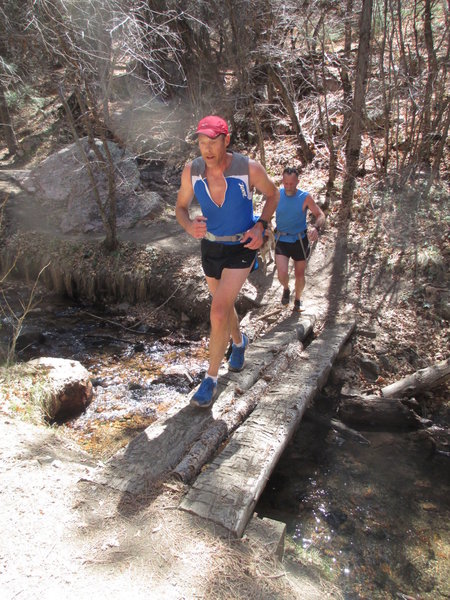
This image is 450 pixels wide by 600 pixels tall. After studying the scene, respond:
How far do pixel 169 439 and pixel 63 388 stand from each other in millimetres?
2172

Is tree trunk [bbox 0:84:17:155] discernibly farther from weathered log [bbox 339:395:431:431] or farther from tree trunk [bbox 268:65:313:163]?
weathered log [bbox 339:395:431:431]

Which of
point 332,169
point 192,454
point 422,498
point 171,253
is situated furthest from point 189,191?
point 332,169

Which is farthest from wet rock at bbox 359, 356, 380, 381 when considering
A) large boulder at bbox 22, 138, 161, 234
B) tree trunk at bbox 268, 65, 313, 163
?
tree trunk at bbox 268, 65, 313, 163

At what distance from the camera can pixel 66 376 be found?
545 centimetres

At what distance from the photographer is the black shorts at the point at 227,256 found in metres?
3.86

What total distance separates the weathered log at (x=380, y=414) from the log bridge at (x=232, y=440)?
455mm

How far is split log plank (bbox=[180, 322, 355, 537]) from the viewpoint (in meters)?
2.98

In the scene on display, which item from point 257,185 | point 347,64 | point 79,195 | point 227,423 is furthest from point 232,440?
point 347,64

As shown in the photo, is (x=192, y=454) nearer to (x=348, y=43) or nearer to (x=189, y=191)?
(x=189, y=191)

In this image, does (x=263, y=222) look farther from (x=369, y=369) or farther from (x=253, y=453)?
(x=369, y=369)

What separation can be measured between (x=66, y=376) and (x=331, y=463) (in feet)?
10.7

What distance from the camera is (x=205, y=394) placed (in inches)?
161

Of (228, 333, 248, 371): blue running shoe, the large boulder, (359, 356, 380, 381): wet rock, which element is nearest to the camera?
(228, 333, 248, 371): blue running shoe

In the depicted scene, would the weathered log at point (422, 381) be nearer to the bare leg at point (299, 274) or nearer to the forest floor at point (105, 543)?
the forest floor at point (105, 543)
